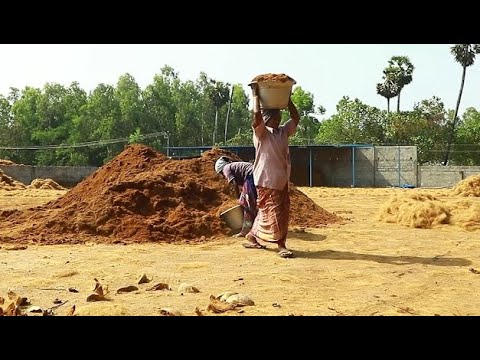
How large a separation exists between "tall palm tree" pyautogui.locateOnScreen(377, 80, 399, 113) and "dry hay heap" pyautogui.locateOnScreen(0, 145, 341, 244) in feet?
119

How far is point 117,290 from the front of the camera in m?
5.00

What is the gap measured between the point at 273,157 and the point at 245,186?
1643 millimetres

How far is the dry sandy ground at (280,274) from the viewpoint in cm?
448

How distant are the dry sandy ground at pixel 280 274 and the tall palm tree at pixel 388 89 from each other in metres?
38.7

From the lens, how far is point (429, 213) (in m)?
11.0

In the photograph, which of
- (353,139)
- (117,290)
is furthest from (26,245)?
(353,139)

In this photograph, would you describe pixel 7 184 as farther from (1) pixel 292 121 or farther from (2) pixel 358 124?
(2) pixel 358 124

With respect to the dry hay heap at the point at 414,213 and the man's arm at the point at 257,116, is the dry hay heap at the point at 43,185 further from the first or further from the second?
the man's arm at the point at 257,116

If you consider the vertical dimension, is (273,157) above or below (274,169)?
above

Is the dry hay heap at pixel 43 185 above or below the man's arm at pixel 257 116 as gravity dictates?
below

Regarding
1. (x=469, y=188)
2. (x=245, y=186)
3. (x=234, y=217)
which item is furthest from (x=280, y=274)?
(x=469, y=188)

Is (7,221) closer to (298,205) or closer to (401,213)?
(298,205)

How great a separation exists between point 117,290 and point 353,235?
209 inches

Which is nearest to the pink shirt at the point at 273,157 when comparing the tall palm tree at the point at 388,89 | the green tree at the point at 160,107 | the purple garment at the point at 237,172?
the purple garment at the point at 237,172
